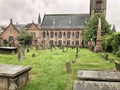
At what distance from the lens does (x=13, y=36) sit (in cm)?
5666

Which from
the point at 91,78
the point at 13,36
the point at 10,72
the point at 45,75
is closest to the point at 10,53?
the point at 45,75

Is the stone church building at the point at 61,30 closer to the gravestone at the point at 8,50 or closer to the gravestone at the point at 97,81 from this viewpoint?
the gravestone at the point at 8,50

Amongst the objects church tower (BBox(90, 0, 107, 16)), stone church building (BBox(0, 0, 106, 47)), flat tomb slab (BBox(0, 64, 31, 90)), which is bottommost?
flat tomb slab (BBox(0, 64, 31, 90))

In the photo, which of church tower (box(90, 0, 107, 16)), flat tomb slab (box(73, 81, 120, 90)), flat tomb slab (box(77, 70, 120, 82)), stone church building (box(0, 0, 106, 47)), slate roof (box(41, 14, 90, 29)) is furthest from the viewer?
slate roof (box(41, 14, 90, 29))

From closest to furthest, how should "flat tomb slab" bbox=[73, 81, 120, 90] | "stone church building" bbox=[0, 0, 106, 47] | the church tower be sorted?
"flat tomb slab" bbox=[73, 81, 120, 90] < "stone church building" bbox=[0, 0, 106, 47] < the church tower

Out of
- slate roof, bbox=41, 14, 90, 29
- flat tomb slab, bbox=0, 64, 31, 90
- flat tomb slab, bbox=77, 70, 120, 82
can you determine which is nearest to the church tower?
slate roof, bbox=41, 14, 90, 29

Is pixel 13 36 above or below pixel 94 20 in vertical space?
below

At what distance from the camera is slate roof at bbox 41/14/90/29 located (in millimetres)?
58506

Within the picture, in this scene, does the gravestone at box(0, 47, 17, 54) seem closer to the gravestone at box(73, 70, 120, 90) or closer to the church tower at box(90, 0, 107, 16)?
the gravestone at box(73, 70, 120, 90)

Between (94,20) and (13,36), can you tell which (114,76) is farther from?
(13,36)

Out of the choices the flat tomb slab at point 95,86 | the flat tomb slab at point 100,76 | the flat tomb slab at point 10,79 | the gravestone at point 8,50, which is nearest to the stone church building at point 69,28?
the gravestone at point 8,50

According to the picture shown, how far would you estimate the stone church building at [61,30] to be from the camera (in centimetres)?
5698

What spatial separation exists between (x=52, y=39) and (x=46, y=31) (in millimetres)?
4229

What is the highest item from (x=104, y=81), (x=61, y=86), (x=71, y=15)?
(x=71, y=15)
